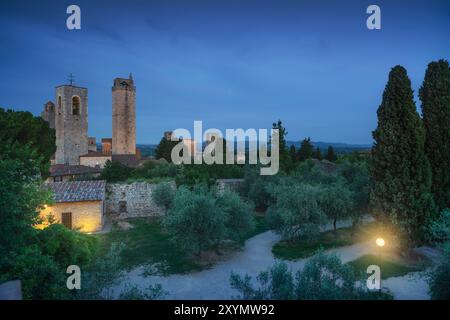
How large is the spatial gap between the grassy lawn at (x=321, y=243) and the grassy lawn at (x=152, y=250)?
2.43 m

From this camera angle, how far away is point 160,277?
1315 centimetres

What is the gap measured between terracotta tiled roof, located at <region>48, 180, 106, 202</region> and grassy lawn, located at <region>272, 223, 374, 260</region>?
12166 mm

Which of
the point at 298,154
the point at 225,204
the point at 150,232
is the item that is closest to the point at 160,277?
the point at 225,204

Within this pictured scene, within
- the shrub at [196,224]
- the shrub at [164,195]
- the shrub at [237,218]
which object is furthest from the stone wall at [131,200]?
the shrub at [196,224]

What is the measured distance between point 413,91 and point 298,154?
4262cm

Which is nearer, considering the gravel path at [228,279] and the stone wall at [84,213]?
the gravel path at [228,279]

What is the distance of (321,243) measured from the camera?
1814cm

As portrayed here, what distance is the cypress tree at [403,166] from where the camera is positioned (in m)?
15.3

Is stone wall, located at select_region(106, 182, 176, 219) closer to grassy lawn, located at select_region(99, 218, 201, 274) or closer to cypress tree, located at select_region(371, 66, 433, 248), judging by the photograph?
grassy lawn, located at select_region(99, 218, 201, 274)

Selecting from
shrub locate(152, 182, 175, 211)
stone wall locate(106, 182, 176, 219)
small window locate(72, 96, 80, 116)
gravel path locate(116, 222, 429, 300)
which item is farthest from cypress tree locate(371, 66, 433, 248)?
small window locate(72, 96, 80, 116)

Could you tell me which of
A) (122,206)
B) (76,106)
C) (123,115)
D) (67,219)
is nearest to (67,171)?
(122,206)

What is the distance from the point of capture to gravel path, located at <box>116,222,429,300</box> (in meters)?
11.5

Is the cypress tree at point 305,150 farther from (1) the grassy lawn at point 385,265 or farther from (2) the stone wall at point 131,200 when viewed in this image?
(1) the grassy lawn at point 385,265

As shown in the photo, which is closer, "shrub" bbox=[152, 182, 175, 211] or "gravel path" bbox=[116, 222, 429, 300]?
"gravel path" bbox=[116, 222, 429, 300]
